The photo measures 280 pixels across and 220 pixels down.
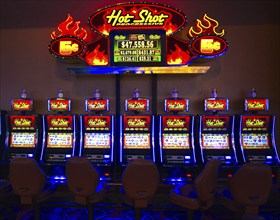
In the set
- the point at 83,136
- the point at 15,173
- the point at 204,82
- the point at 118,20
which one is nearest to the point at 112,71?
the point at 118,20

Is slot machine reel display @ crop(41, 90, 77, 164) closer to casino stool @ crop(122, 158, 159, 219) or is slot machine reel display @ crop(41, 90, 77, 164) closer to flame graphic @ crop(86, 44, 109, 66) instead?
flame graphic @ crop(86, 44, 109, 66)

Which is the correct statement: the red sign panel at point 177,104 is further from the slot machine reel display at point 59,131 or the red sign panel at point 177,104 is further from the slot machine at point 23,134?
the slot machine at point 23,134

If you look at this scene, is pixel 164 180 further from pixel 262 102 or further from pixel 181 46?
pixel 181 46

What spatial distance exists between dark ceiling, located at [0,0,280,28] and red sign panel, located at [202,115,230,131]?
81.6 inches

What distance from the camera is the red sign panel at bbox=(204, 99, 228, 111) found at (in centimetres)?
436

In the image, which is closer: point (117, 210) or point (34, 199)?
point (34, 199)

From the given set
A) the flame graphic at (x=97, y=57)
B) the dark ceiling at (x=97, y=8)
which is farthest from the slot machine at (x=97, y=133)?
the dark ceiling at (x=97, y=8)

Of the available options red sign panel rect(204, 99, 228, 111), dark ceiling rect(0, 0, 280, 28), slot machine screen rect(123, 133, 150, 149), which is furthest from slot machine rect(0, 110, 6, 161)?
red sign panel rect(204, 99, 228, 111)

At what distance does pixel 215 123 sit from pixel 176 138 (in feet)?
2.32

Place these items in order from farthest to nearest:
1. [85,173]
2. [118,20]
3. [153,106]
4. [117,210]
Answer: [153,106]
[118,20]
[117,210]
[85,173]

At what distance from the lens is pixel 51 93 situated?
535cm

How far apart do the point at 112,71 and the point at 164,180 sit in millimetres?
2142

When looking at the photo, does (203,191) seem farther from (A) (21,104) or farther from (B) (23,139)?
(A) (21,104)

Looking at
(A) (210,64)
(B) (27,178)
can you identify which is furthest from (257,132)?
(B) (27,178)
